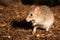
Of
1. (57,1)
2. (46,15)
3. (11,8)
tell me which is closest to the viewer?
(46,15)

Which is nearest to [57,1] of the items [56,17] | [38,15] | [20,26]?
[56,17]

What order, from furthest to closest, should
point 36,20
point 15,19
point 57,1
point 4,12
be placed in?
1. point 57,1
2. point 4,12
3. point 15,19
4. point 36,20

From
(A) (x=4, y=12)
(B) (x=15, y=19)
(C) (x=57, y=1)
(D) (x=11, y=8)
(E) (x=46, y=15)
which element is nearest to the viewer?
(E) (x=46, y=15)

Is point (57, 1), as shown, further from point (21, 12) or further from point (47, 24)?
point (47, 24)

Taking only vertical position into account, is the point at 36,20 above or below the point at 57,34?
above

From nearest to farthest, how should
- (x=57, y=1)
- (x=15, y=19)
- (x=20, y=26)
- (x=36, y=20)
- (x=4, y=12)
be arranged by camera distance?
1. (x=36, y=20)
2. (x=20, y=26)
3. (x=15, y=19)
4. (x=4, y=12)
5. (x=57, y=1)

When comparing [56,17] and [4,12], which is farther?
[4,12]

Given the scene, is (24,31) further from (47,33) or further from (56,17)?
(56,17)

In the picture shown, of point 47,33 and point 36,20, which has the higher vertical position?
point 36,20

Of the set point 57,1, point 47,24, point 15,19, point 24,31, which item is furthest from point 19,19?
point 57,1
